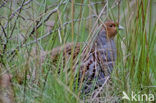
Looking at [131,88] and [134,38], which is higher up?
[134,38]

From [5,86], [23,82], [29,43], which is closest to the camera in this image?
[5,86]

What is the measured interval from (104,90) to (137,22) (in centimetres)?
58

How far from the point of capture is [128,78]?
226 centimetres

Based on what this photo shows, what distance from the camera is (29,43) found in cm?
244

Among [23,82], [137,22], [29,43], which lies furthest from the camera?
[29,43]

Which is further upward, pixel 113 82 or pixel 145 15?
pixel 145 15

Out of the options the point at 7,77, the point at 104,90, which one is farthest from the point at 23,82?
the point at 104,90

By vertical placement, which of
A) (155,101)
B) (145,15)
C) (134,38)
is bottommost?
(155,101)

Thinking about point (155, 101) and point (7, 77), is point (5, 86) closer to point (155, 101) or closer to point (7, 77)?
point (7, 77)

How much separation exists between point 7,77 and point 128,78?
92cm

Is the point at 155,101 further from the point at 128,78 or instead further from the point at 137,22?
the point at 137,22

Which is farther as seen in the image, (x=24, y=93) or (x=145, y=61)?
(x=145, y=61)

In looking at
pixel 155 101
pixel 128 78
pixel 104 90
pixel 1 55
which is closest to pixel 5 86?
pixel 1 55

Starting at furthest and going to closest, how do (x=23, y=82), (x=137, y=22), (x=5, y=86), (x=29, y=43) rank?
(x=29, y=43)
(x=137, y=22)
(x=23, y=82)
(x=5, y=86)
